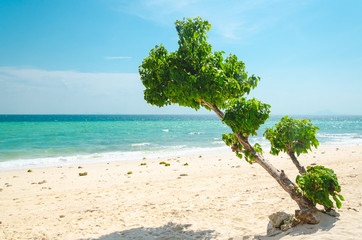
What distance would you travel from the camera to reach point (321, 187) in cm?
597

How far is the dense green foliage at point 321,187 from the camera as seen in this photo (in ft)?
19.5

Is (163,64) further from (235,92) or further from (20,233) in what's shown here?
(20,233)

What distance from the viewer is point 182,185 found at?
12.2 meters

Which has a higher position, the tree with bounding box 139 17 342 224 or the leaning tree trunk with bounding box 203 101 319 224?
the tree with bounding box 139 17 342 224

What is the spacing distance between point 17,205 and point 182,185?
23.4 ft

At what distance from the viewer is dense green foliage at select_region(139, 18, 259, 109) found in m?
6.59

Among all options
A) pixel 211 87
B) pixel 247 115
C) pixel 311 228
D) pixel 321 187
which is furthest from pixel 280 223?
pixel 211 87

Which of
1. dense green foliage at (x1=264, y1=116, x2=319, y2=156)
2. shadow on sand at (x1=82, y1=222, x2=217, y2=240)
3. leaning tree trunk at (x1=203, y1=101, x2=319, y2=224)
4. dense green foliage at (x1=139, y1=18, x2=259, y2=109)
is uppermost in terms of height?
dense green foliage at (x1=139, y1=18, x2=259, y2=109)

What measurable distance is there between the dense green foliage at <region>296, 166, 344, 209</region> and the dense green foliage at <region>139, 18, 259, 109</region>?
279 cm

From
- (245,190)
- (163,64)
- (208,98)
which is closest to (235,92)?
(208,98)

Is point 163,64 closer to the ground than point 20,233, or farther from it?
farther from it

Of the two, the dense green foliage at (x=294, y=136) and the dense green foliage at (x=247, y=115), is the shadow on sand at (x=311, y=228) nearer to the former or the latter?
the dense green foliage at (x=294, y=136)

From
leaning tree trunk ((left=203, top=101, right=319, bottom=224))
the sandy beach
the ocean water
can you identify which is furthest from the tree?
the ocean water

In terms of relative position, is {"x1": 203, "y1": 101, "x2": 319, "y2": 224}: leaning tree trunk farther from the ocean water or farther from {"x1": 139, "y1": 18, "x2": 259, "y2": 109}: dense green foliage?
the ocean water
